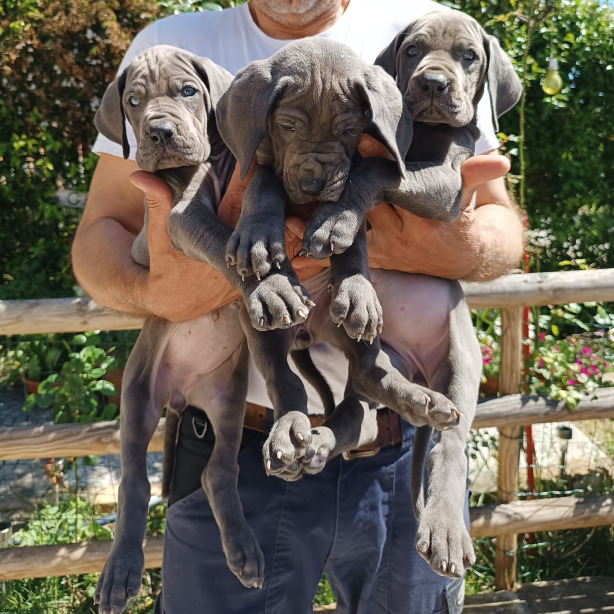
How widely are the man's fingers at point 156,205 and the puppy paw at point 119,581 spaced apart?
1.03m

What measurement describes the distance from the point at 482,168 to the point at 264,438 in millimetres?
1255

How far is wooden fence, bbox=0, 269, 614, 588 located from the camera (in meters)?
4.01

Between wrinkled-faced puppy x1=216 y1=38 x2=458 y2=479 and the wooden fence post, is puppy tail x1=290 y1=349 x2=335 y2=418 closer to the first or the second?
wrinkled-faced puppy x1=216 y1=38 x2=458 y2=479

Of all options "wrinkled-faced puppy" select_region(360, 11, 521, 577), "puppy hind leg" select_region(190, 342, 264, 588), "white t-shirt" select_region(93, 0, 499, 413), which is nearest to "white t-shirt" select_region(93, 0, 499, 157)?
"white t-shirt" select_region(93, 0, 499, 413)

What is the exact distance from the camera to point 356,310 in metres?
2.09

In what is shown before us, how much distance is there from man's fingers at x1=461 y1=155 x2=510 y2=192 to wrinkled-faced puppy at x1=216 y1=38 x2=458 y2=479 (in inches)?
15.1

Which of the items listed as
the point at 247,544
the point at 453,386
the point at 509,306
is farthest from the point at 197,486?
the point at 509,306

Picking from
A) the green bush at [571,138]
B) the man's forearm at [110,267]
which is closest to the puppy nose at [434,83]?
the man's forearm at [110,267]

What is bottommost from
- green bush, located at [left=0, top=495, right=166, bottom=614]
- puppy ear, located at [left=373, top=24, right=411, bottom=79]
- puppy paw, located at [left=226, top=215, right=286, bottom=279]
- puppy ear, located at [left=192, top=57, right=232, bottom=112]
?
green bush, located at [left=0, top=495, right=166, bottom=614]

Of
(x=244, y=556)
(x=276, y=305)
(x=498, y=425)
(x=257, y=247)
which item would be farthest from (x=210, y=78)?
(x=498, y=425)

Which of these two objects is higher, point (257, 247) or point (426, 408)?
point (257, 247)

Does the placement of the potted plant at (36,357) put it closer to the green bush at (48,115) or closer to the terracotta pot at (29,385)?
the terracotta pot at (29,385)

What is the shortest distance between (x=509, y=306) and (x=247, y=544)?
2.23 meters

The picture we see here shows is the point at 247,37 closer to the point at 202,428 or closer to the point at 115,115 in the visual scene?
the point at 115,115
